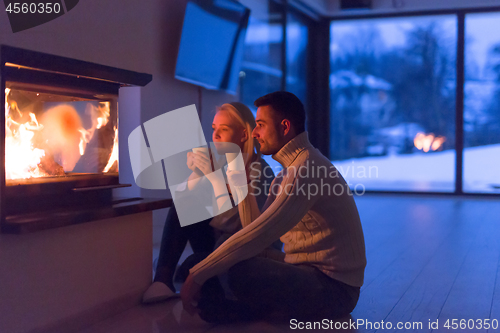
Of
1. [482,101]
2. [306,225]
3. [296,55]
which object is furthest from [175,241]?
[482,101]

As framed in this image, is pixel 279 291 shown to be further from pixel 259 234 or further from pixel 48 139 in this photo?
pixel 48 139

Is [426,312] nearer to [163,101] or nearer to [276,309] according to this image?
[276,309]

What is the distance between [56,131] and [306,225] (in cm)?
103

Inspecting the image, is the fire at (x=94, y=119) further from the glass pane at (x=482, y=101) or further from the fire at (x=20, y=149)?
the glass pane at (x=482, y=101)

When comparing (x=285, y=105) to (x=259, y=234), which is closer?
(x=259, y=234)

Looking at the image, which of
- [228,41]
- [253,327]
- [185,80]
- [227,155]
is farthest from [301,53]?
[253,327]

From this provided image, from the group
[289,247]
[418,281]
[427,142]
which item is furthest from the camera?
[427,142]

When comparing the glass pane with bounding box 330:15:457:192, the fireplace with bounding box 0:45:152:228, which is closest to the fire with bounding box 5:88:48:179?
the fireplace with bounding box 0:45:152:228

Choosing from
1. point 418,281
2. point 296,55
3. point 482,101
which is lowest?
point 418,281

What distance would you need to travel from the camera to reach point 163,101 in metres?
3.28

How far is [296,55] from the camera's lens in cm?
645

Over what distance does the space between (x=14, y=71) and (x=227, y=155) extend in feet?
2.81

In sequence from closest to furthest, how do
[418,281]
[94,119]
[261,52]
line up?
[94,119] < [418,281] < [261,52]

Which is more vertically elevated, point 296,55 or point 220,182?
point 296,55
